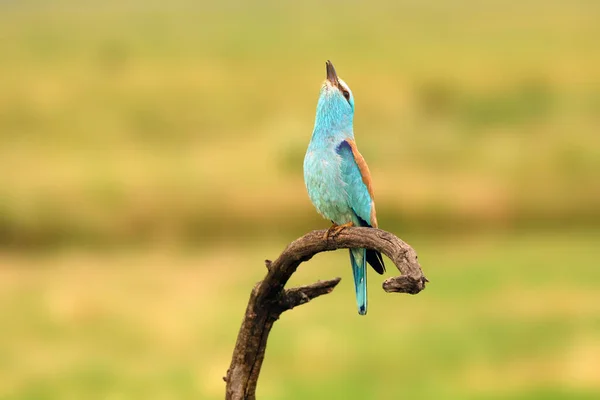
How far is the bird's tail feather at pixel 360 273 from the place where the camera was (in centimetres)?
326

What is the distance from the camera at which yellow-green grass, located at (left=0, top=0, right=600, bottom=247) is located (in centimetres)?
938

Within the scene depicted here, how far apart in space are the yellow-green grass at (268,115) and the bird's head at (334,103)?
5.89 metres

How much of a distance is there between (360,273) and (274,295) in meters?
0.28

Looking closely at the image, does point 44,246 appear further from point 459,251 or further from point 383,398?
point 383,398

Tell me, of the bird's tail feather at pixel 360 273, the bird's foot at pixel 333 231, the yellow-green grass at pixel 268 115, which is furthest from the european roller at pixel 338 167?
the yellow-green grass at pixel 268 115

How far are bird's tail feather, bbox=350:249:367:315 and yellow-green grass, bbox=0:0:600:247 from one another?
5927 mm

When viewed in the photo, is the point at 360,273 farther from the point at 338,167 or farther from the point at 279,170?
the point at 279,170

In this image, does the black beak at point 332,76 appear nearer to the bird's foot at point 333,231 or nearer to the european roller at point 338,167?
the european roller at point 338,167

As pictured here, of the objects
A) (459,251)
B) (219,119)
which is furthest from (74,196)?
(459,251)

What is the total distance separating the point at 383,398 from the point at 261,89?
5.38 meters

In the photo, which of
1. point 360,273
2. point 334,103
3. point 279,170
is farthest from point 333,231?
point 279,170

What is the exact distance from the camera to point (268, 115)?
10453 mm

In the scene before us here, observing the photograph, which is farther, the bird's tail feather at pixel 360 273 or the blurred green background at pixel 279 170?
the blurred green background at pixel 279 170

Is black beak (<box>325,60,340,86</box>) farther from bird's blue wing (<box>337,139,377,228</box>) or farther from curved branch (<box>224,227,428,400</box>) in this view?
curved branch (<box>224,227,428,400</box>)
